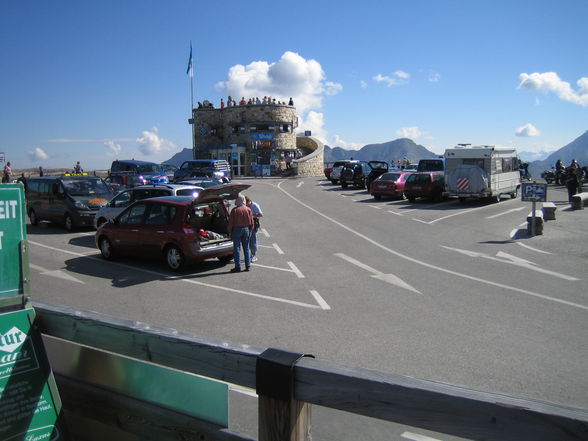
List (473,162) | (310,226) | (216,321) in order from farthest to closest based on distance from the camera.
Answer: (473,162) → (310,226) → (216,321)

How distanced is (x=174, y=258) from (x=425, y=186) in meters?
18.1

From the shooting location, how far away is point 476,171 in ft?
77.6

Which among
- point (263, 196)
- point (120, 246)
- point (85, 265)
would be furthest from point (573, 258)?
point (263, 196)

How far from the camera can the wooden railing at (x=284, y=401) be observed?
1.82 m

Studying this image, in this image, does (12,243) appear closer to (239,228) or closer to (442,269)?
(239,228)

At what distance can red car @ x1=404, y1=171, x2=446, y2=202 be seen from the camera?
2619cm

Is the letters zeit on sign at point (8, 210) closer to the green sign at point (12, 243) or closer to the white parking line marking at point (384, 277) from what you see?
the green sign at point (12, 243)

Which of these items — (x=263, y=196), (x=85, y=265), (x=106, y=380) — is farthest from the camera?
(x=263, y=196)

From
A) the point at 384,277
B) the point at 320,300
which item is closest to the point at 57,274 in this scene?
the point at 320,300

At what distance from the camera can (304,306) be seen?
326 inches

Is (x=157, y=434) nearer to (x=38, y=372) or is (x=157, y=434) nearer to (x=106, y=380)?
(x=106, y=380)

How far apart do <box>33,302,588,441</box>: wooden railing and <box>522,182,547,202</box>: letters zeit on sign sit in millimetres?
14914

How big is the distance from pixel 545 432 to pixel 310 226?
55.8 feet

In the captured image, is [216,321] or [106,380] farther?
[216,321]
